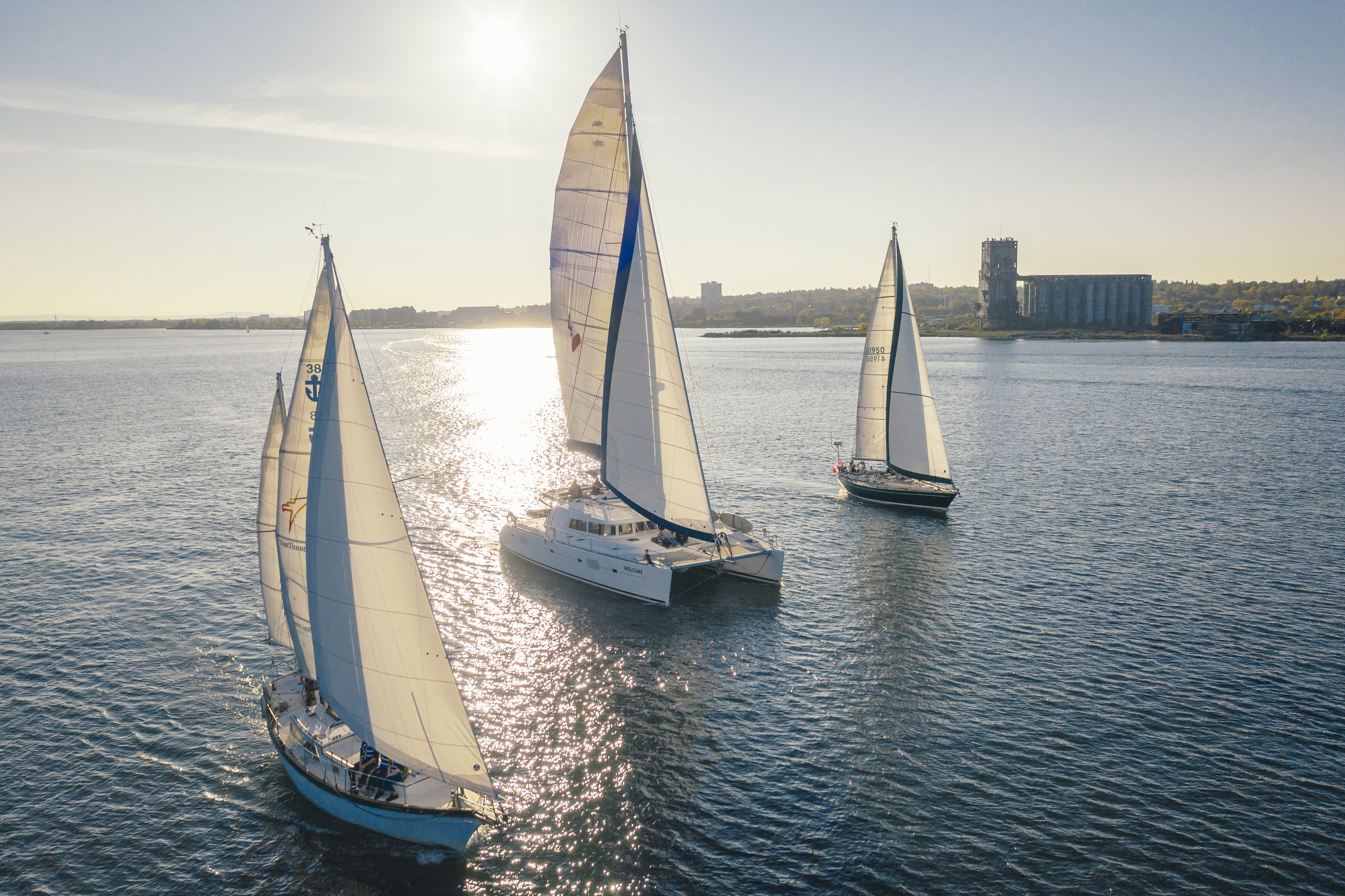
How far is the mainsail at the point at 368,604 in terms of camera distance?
18.4 meters

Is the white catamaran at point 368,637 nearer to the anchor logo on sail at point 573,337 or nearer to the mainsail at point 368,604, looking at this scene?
the mainsail at point 368,604

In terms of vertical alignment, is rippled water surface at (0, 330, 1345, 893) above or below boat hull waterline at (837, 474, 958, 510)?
below

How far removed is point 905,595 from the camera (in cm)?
3794

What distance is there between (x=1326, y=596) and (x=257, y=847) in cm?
4517

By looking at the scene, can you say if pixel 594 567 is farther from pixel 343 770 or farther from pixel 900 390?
pixel 900 390

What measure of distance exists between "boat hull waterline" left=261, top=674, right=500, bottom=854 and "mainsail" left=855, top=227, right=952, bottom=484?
40671 mm

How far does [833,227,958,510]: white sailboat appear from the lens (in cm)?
5225

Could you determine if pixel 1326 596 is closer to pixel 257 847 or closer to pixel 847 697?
pixel 847 697

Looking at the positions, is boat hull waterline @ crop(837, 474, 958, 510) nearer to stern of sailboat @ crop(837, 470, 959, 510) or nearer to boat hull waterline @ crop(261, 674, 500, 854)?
stern of sailboat @ crop(837, 470, 959, 510)

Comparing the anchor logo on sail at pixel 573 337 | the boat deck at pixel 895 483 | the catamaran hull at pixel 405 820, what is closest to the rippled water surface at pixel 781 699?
the catamaran hull at pixel 405 820

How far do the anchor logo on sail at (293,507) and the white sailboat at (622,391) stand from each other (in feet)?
49.3

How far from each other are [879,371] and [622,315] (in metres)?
26.9

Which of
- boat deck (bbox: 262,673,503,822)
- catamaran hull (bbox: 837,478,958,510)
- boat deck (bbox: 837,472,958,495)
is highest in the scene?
boat deck (bbox: 837,472,958,495)

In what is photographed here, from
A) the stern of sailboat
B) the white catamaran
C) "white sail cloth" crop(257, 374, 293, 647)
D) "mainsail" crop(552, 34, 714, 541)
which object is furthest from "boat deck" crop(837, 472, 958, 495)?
the white catamaran
